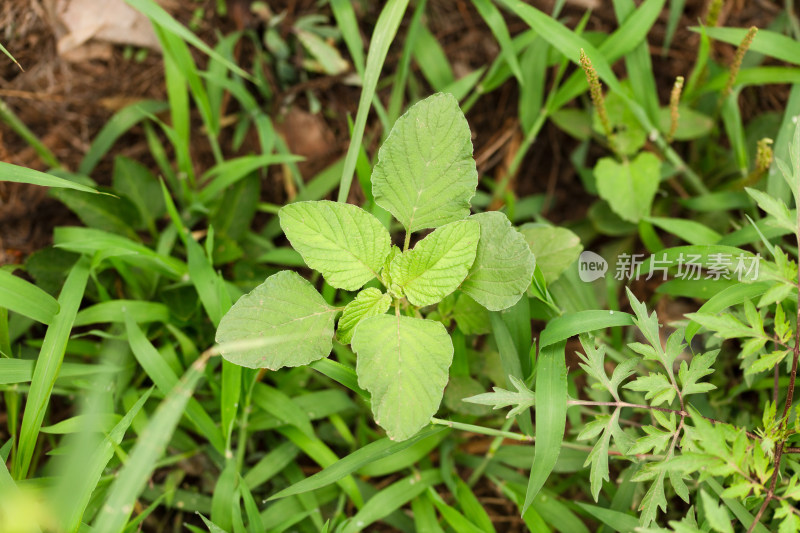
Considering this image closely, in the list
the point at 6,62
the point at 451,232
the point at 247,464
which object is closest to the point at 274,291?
the point at 451,232

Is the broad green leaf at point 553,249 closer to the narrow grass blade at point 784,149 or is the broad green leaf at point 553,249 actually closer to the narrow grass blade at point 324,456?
the narrow grass blade at point 784,149

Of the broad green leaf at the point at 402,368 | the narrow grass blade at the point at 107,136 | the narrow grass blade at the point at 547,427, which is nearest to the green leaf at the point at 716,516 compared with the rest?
the narrow grass blade at the point at 547,427

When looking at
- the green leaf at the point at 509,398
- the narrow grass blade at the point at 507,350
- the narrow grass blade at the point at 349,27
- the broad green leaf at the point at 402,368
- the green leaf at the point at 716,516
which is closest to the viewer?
the green leaf at the point at 716,516

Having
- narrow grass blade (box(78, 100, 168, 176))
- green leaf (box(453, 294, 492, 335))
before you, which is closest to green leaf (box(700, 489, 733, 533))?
green leaf (box(453, 294, 492, 335))

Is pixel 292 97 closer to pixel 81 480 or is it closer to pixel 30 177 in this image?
pixel 30 177

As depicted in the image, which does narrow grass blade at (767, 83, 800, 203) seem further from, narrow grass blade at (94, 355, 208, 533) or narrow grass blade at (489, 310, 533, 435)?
narrow grass blade at (94, 355, 208, 533)

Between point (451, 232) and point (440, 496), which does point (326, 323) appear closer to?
point (451, 232)
